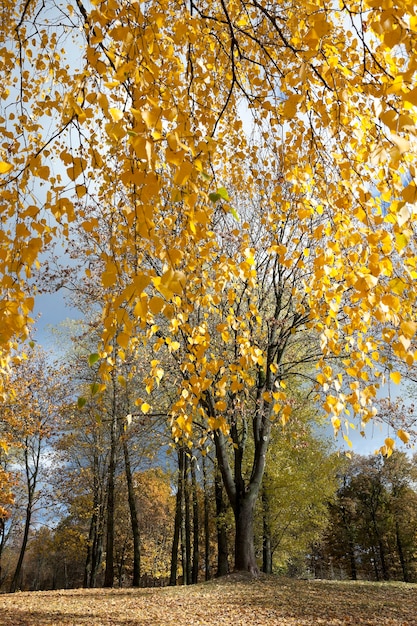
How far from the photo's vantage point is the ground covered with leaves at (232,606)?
5758 millimetres

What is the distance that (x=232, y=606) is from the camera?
6.54 meters

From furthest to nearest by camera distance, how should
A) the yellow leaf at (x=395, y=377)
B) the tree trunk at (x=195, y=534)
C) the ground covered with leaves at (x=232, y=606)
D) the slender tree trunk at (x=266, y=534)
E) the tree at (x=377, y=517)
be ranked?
the tree at (x=377, y=517) → the tree trunk at (x=195, y=534) → the slender tree trunk at (x=266, y=534) → the ground covered with leaves at (x=232, y=606) → the yellow leaf at (x=395, y=377)

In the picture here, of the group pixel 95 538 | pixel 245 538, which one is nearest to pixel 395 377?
pixel 245 538

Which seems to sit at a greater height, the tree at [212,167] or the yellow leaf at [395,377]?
the tree at [212,167]

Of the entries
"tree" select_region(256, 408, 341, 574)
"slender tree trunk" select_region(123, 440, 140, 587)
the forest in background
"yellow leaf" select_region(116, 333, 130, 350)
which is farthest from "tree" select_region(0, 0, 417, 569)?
"slender tree trunk" select_region(123, 440, 140, 587)

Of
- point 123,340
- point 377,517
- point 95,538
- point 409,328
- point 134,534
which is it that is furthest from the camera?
point 377,517

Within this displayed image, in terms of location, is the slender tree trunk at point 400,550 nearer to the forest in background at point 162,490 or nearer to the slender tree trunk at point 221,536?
the forest in background at point 162,490

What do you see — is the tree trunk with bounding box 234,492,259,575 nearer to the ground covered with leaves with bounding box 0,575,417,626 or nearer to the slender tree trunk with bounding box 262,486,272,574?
the ground covered with leaves with bounding box 0,575,417,626

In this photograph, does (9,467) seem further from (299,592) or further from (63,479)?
(299,592)

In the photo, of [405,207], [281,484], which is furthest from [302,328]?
[405,207]

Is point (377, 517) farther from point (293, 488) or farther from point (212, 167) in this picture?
point (212, 167)

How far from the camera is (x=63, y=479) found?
1611 centimetres

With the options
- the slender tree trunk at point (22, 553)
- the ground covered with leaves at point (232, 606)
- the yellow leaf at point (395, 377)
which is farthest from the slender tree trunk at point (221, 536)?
the yellow leaf at point (395, 377)

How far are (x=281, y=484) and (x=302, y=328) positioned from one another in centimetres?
478
